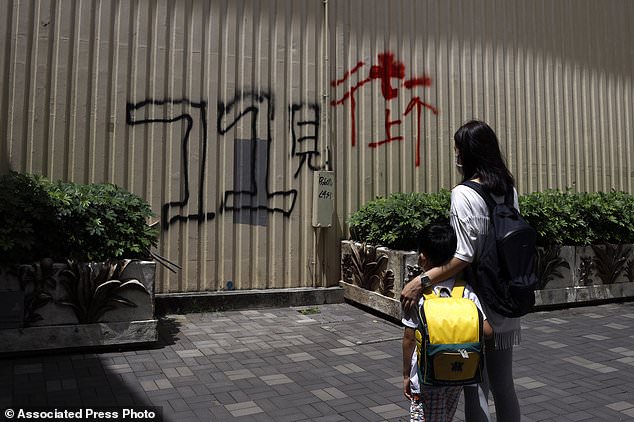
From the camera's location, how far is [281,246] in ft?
24.5

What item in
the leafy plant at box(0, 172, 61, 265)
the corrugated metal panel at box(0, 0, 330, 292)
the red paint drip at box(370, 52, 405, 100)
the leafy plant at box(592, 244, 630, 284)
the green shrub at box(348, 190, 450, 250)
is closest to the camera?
the leafy plant at box(0, 172, 61, 265)

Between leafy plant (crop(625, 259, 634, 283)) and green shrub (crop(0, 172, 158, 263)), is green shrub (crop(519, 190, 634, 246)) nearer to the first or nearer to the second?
leafy plant (crop(625, 259, 634, 283))

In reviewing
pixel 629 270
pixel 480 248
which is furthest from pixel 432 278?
pixel 629 270

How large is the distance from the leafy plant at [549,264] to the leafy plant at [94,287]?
207 inches

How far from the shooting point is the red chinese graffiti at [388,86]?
801 cm

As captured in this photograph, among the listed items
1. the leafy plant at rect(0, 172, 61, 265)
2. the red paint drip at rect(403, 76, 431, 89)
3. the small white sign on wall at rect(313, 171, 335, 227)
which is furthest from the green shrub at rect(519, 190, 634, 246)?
the leafy plant at rect(0, 172, 61, 265)

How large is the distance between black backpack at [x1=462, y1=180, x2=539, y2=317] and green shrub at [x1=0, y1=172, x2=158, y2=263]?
3.75 meters

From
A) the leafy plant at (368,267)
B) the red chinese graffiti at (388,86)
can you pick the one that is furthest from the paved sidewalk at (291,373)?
the red chinese graffiti at (388,86)

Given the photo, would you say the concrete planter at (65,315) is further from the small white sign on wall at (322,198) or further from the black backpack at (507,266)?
the black backpack at (507,266)

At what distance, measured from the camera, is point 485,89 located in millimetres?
9047

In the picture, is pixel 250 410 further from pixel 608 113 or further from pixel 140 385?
pixel 608 113

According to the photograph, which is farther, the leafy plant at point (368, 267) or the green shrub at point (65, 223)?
the leafy plant at point (368, 267)

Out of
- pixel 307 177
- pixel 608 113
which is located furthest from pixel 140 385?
pixel 608 113

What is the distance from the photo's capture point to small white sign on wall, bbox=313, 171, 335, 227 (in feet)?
24.8
